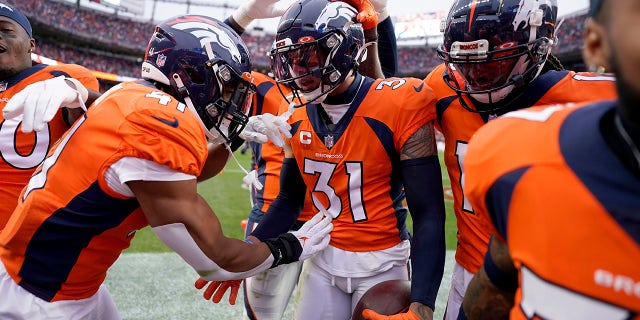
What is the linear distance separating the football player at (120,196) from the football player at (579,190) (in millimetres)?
976

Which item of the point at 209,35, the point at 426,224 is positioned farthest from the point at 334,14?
the point at 426,224

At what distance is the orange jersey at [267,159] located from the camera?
3.08 m

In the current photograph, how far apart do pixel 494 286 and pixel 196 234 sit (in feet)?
3.14

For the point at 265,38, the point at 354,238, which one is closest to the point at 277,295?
the point at 354,238

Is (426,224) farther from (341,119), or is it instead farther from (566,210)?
(566,210)

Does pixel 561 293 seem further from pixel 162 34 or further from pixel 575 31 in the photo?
pixel 575 31

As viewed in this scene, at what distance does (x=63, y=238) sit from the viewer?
64.0 inches

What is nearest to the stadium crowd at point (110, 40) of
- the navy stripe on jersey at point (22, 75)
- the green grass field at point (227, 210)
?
the green grass field at point (227, 210)

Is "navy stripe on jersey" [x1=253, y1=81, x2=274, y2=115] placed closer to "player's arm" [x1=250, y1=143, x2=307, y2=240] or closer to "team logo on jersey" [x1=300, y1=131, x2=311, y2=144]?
"player's arm" [x1=250, y1=143, x2=307, y2=240]

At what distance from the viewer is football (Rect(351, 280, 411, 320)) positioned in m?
1.81

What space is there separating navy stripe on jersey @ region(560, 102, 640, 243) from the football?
1.13m

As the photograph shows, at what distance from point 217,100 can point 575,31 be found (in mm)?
28977

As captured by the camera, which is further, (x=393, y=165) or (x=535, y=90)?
(x=393, y=165)

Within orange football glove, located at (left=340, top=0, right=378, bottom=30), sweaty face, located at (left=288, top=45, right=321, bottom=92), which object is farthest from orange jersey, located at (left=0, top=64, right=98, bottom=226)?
orange football glove, located at (left=340, top=0, right=378, bottom=30)
